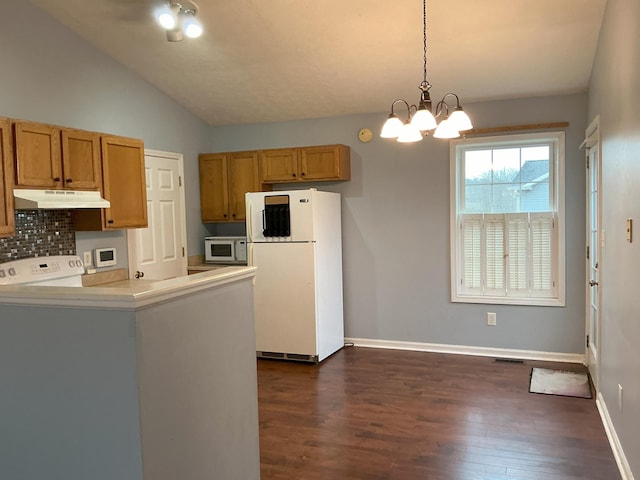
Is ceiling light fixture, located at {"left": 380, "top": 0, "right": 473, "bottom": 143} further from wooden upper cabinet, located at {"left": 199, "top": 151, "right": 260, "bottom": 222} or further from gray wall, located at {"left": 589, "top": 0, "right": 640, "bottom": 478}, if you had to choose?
wooden upper cabinet, located at {"left": 199, "top": 151, "right": 260, "bottom": 222}

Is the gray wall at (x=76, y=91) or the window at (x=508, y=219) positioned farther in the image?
the window at (x=508, y=219)

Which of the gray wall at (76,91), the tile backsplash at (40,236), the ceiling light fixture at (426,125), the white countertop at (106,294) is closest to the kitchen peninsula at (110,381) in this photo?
the white countertop at (106,294)

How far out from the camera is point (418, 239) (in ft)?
16.4

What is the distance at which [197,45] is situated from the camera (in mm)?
4008

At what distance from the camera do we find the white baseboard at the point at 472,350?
456 centimetres

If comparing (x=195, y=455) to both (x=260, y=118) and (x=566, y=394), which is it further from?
(x=260, y=118)

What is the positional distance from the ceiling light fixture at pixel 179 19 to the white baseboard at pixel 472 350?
11.1 feet

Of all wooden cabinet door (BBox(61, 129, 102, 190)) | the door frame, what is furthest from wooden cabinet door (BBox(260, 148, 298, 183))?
the door frame

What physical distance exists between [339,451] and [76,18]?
3.59 metres

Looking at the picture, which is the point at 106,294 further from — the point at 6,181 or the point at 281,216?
the point at 281,216

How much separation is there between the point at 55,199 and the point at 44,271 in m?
0.60

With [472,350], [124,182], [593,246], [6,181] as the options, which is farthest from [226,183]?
[593,246]

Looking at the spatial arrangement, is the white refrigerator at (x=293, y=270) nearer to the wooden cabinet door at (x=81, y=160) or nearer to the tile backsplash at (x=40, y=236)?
the wooden cabinet door at (x=81, y=160)

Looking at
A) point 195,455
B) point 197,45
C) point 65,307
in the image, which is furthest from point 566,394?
point 197,45
